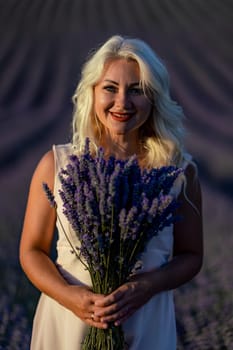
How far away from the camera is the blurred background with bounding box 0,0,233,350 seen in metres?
2.75

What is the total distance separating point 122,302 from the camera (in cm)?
160

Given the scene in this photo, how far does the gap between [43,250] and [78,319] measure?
0.64 feet

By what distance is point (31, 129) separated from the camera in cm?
277

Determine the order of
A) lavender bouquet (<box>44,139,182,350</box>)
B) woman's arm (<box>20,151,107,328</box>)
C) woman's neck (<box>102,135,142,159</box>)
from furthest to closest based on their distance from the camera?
woman's neck (<box>102,135,142,159</box>) < woman's arm (<box>20,151,107,328</box>) < lavender bouquet (<box>44,139,182,350</box>)

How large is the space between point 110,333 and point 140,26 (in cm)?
146

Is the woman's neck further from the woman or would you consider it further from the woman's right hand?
the woman's right hand

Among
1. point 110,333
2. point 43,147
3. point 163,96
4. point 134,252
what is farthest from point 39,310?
point 43,147

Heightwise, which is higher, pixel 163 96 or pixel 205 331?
pixel 163 96

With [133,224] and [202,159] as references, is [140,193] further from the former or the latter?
[202,159]

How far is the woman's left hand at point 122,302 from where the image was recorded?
158 centimetres

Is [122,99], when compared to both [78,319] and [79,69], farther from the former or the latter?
[79,69]

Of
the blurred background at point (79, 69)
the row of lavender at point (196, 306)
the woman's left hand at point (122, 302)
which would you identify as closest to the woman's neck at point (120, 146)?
the woman's left hand at point (122, 302)

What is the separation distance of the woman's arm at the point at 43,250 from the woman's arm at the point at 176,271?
0.32 feet

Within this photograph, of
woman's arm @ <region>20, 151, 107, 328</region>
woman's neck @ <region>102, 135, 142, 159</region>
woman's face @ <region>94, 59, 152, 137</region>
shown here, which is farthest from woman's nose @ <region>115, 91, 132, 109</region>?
woman's arm @ <region>20, 151, 107, 328</region>
